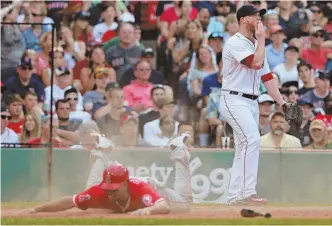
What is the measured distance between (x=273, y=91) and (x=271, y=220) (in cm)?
194

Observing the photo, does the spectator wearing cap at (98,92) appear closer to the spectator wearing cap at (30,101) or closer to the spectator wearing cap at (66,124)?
the spectator wearing cap at (66,124)

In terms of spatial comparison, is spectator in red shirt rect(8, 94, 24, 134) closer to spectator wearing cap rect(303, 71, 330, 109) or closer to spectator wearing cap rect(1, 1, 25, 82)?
spectator wearing cap rect(1, 1, 25, 82)

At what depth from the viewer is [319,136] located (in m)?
15.4

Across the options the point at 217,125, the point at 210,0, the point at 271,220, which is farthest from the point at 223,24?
the point at 271,220

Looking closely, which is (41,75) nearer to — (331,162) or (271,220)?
(331,162)

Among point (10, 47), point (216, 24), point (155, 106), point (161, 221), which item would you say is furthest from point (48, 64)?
point (161, 221)

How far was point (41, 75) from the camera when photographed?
17578 mm

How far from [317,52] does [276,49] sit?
78 centimetres

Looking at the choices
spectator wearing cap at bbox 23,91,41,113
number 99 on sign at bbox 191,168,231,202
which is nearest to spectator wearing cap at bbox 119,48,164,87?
spectator wearing cap at bbox 23,91,41,113

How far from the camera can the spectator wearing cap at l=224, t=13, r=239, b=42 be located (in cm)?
1862

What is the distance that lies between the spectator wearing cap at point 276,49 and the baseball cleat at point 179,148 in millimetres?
3731

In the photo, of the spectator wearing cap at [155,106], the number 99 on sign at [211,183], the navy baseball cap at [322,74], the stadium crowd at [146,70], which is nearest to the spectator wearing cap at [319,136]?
the stadium crowd at [146,70]

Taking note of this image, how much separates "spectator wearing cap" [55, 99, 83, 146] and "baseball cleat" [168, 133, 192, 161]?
1.60 m

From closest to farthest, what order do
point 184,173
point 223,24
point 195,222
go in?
point 195,222 → point 184,173 → point 223,24
